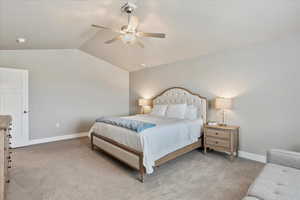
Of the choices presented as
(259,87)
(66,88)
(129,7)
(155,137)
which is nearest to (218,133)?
(259,87)

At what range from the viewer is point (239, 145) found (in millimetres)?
3695

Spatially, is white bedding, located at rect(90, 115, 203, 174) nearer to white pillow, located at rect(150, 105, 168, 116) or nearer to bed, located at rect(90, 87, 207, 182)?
bed, located at rect(90, 87, 207, 182)

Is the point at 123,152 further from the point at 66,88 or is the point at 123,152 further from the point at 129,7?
→ the point at 66,88

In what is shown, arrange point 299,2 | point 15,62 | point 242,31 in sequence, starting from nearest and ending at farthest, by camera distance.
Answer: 1. point 299,2
2. point 242,31
3. point 15,62

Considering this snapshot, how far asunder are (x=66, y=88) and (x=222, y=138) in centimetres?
468

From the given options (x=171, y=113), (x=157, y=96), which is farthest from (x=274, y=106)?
(x=157, y=96)

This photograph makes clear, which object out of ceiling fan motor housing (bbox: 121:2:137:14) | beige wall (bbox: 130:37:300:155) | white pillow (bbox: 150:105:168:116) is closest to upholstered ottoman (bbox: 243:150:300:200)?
beige wall (bbox: 130:37:300:155)

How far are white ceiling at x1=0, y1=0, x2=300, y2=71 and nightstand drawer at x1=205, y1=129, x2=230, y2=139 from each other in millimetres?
1922

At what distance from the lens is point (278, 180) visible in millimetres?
1717

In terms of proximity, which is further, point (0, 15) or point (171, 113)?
point (171, 113)

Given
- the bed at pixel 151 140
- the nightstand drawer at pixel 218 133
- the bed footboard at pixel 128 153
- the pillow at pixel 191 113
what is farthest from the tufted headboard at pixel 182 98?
the bed footboard at pixel 128 153

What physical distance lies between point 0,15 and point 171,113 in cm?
382

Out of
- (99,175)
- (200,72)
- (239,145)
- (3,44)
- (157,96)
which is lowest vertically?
(99,175)

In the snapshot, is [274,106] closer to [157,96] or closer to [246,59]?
[246,59]
